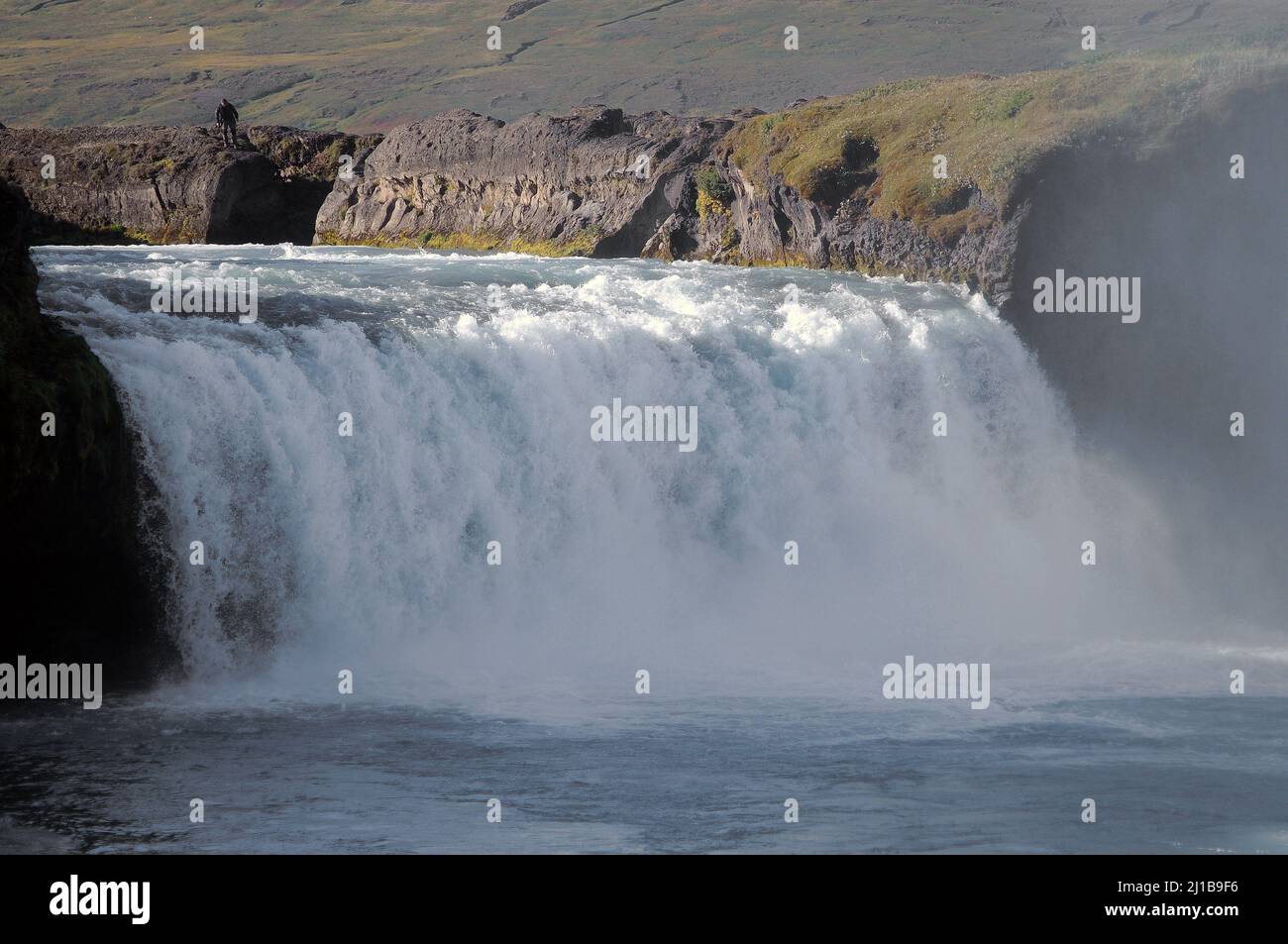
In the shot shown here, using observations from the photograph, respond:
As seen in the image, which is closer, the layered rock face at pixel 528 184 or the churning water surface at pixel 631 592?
the churning water surface at pixel 631 592

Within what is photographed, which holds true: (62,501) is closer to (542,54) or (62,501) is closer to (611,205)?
(611,205)

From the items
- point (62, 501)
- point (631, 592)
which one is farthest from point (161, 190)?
point (62, 501)

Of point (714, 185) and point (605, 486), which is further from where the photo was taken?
point (714, 185)

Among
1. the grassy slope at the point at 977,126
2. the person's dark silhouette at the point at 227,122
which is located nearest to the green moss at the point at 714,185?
the grassy slope at the point at 977,126

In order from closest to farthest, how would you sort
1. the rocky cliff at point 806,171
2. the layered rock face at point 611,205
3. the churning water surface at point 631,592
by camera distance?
the churning water surface at point 631,592, the rocky cliff at point 806,171, the layered rock face at point 611,205

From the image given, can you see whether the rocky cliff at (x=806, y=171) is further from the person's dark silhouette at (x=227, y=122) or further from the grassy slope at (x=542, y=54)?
the grassy slope at (x=542, y=54)

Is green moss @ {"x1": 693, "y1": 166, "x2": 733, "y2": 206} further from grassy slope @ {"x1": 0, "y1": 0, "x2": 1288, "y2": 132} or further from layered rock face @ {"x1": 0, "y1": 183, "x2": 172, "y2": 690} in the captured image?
grassy slope @ {"x1": 0, "y1": 0, "x2": 1288, "y2": 132}

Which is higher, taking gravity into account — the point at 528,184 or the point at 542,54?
the point at 542,54
